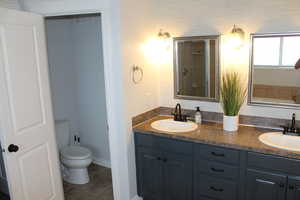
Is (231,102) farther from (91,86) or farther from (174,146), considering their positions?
(91,86)

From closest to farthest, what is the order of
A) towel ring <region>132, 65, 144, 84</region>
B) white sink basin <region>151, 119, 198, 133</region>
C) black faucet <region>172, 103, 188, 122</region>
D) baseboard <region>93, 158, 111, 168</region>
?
towel ring <region>132, 65, 144, 84</region>
white sink basin <region>151, 119, 198, 133</region>
black faucet <region>172, 103, 188, 122</region>
baseboard <region>93, 158, 111, 168</region>

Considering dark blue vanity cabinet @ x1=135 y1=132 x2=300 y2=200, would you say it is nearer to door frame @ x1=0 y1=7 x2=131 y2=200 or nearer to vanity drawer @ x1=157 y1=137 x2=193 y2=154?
vanity drawer @ x1=157 y1=137 x2=193 y2=154

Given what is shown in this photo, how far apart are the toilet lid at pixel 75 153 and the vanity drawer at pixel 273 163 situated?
198 centimetres

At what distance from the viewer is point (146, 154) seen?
109 inches

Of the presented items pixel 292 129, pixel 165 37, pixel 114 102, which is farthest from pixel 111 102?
pixel 292 129

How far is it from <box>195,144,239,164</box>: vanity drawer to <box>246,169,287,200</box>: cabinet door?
0.54ft

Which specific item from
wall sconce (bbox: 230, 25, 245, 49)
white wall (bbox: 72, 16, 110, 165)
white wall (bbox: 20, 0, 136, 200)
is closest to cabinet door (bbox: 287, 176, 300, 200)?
wall sconce (bbox: 230, 25, 245, 49)

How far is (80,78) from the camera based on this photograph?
12.5ft

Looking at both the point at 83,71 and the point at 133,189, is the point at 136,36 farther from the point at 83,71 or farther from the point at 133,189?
the point at 133,189

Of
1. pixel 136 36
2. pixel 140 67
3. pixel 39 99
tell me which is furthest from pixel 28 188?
pixel 136 36

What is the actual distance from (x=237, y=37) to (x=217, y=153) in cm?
110

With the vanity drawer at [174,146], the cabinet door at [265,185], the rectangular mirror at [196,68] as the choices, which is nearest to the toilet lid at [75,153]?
the vanity drawer at [174,146]

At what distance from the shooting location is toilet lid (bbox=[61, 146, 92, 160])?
3312 millimetres

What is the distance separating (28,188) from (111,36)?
1.56 m
